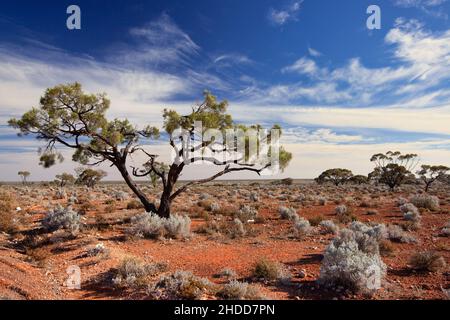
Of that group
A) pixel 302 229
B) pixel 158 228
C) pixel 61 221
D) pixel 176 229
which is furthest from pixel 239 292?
pixel 61 221

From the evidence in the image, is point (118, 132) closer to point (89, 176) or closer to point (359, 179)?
point (89, 176)

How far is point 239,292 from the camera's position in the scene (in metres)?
7.94

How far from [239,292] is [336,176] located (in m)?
82.8

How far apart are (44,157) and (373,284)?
1619 cm

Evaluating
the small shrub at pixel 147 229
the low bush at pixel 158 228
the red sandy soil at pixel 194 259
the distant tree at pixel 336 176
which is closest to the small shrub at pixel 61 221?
the red sandy soil at pixel 194 259

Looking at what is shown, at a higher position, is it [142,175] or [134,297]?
[142,175]

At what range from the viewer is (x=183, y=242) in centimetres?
1451

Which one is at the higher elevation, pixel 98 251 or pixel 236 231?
pixel 98 251

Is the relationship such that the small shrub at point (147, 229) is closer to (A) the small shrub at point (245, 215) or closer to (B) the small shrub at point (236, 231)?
(B) the small shrub at point (236, 231)

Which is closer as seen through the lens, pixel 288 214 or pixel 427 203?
pixel 288 214

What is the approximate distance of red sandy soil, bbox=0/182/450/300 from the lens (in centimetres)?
868

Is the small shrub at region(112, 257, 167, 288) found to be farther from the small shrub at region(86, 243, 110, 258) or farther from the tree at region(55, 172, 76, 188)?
the tree at region(55, 172, 76, 188)
